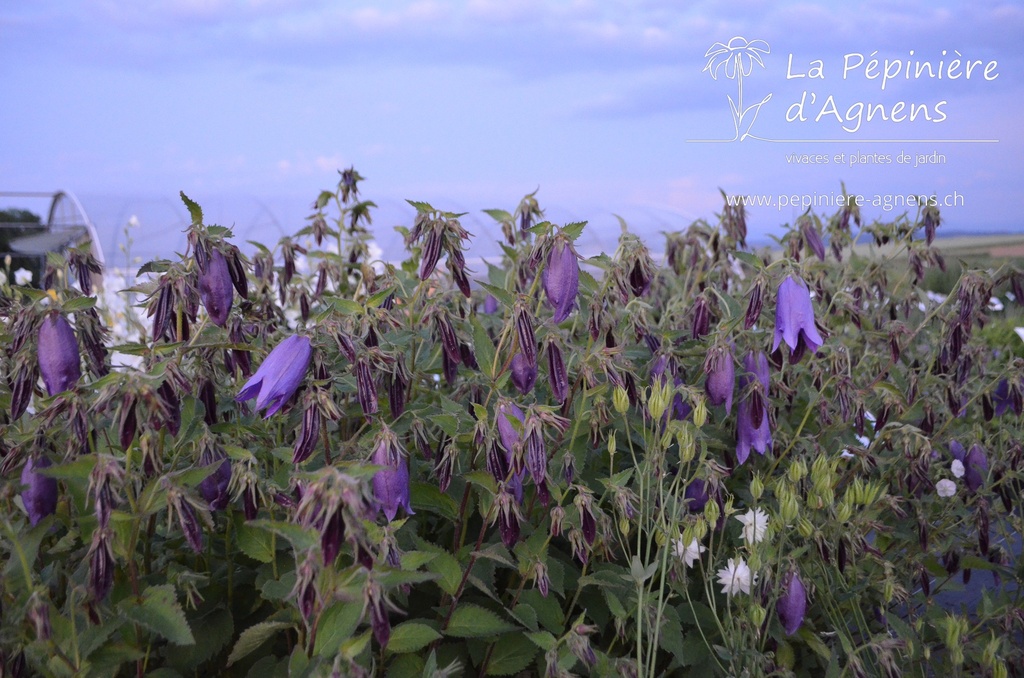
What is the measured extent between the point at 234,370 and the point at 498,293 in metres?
0.74

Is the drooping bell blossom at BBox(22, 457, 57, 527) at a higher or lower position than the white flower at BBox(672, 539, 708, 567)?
higher

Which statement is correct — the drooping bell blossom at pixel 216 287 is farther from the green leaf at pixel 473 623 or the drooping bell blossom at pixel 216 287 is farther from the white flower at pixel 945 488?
the white flower at pixel 945 488

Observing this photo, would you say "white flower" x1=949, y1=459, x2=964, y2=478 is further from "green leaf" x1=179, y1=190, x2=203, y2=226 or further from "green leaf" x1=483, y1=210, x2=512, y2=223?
"green leaf" x1=179, y1=190, x2=203, y2=226

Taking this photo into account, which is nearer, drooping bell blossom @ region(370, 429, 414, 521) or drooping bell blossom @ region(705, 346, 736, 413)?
drooping bell blossom @ region(370, 429, 414, 521)

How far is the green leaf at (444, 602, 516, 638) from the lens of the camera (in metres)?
1.87

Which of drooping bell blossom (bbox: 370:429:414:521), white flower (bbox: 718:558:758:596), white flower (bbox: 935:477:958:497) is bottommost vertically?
white flower (bbox: 718:558:758:596)

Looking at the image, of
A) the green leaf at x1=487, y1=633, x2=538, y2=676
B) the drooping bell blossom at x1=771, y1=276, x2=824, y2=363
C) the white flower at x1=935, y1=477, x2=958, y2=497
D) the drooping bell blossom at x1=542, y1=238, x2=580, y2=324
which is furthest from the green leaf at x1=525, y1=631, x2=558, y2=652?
the white flower at x1=935, y1=477, x2=958, y2=497

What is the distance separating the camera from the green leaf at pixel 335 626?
153 cm

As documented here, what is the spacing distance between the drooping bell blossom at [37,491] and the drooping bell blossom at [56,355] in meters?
0.19

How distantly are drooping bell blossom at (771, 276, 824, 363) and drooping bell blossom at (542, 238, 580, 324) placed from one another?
533mm

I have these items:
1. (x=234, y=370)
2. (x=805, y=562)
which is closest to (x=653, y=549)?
(x=805, y=562)

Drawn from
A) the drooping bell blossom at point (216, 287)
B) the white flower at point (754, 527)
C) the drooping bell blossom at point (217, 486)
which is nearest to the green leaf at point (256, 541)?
the drooping bell blossom at point (217, 486)

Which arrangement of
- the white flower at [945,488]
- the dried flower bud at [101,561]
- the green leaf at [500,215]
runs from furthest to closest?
the white flower at [945,488] → the green leaf at [500,215] → the dried flower bud at [101,561]

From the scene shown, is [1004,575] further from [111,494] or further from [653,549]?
[111,494]
